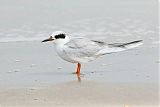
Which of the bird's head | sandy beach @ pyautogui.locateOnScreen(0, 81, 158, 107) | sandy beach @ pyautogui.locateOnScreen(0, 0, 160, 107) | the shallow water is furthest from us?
the bird's head

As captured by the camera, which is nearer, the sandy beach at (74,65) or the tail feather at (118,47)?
the sandy beach at (74,65)

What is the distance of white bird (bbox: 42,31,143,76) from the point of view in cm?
701

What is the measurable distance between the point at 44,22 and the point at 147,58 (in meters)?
2.97

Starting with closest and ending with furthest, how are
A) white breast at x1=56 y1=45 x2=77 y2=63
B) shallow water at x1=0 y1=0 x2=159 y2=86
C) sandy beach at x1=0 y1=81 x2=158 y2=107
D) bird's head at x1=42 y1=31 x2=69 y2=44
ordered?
sandy beach at x1=0 y1=81 x2=158 y2=107 → shallow water at x1=0 y1=0 x2=159 y2=86 → white breast at x1=56 y1=45 x2=77 y2=63 → bird's head at x1=42 y1=31 x2=69 y2=44

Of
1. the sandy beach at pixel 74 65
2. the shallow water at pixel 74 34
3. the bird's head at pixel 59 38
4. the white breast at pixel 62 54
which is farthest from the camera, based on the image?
the bird's head at pixel 59 38

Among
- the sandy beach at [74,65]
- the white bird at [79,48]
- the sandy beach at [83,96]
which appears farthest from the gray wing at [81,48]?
the sandy beach at [83,96]

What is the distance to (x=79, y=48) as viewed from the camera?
7078 mm

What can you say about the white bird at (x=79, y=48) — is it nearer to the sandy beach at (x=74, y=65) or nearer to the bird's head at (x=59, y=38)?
the bird's head at (x=59, y=38)

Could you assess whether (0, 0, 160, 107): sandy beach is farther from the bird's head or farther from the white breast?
the bird's head

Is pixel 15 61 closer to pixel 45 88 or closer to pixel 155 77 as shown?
pixel 45 88

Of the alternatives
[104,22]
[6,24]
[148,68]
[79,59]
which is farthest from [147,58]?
[6,24]

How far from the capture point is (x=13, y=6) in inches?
448

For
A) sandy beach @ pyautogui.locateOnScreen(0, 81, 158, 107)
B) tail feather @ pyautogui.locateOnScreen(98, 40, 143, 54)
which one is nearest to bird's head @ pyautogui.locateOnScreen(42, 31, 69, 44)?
tail feather @ pyautogui.locateOnScreen(98, 40, 143, 54)

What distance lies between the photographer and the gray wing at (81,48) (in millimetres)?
7008
